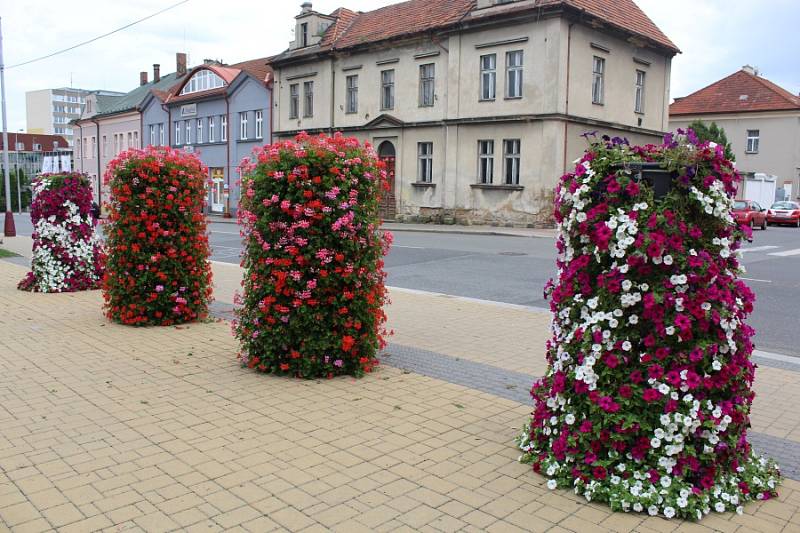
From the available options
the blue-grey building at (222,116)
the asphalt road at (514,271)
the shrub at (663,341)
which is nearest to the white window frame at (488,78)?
the asphalt road at (514,271)

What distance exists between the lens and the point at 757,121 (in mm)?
48438

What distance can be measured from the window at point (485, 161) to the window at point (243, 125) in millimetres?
18087

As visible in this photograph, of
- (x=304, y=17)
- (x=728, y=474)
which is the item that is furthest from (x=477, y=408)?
(x=304, y=17)

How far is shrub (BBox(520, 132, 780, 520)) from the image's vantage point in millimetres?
3793

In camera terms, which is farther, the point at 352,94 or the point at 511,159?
the point at 352,94

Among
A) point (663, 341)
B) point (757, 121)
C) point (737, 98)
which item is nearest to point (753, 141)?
point (757, 121)

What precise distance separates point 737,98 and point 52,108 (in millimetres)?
147066

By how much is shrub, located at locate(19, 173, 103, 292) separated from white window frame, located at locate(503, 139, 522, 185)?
787 inches

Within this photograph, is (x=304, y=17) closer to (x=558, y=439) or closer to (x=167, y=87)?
(x=167, y=87)

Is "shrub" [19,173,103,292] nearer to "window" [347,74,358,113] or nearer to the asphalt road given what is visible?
the asphalt road

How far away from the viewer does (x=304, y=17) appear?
125ft

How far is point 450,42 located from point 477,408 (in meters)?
27.6

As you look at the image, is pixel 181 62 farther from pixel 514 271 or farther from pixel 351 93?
pixel 514 271

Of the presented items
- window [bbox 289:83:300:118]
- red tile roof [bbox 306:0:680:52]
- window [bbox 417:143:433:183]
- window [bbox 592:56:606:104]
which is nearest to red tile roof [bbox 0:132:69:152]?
window [bbox 289:83:300:118]
